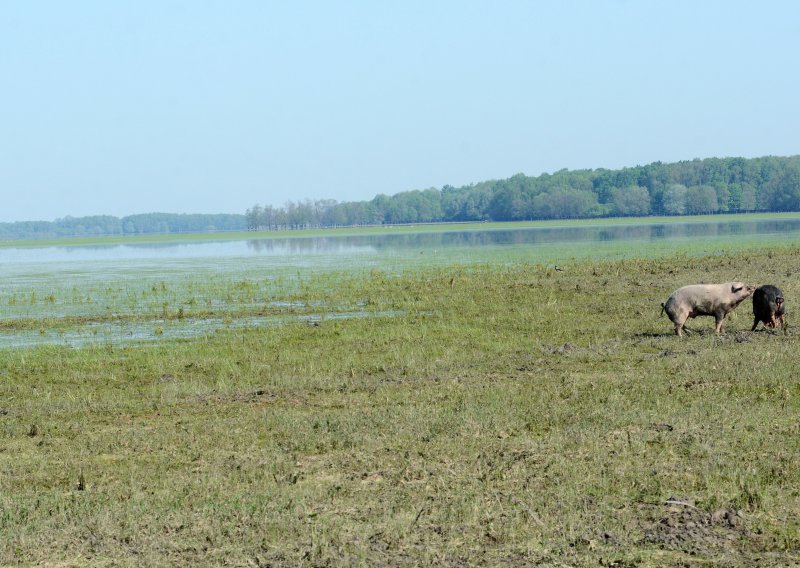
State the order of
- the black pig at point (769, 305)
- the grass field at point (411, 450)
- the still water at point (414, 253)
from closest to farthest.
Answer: the grass field at point (411, 450), the black pig at point (769, 305), the still water at point (414, 253)

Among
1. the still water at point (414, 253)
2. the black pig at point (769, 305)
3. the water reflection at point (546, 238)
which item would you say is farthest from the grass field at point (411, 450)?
the water reflection at point (546, 238)

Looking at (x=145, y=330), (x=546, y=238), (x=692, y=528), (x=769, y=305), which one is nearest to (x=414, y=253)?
(x=546, y=238)

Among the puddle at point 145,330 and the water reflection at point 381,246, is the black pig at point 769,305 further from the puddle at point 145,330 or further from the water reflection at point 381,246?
the water reflection at point 381,246

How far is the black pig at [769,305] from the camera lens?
19.7 meters

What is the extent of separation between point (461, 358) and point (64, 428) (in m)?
7.97

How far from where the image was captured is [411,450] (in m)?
11.2

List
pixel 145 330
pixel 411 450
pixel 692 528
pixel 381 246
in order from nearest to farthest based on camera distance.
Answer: pixel 692 528, pixel 411 450, pixel 145 330, pixel 381 246

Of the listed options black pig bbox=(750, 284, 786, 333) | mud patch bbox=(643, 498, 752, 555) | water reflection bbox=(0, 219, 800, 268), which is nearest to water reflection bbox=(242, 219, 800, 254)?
water reflection bbox=(0, 219, 800, 268)

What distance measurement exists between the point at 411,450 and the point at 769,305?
1145cm

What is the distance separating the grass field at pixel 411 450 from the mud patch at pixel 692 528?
0.03m

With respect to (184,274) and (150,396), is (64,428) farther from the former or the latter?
(184,274)

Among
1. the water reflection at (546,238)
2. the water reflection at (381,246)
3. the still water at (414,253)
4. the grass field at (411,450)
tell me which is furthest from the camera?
the water reflection at (546,238)

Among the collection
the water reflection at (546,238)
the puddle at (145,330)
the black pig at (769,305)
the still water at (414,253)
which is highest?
the black pig at (769,305)

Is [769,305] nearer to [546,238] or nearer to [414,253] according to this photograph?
[414,253]
